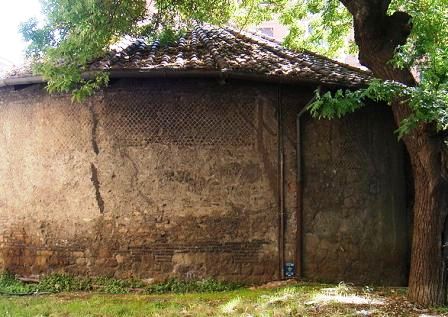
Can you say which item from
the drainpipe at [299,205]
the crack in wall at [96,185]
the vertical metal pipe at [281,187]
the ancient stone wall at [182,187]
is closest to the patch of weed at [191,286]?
the ancient stone wall at [182,187]

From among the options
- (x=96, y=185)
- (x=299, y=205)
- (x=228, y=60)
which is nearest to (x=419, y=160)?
(x=299, y=205)

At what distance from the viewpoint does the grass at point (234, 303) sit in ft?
22.3

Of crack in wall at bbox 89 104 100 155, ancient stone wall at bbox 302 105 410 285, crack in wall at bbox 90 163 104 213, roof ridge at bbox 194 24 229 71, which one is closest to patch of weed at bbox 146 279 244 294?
ancient stone wall at bbox 302 105 410 285

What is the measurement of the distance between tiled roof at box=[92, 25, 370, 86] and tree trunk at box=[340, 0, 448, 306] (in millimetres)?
1701

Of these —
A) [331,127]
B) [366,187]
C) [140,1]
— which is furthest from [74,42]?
[366,187]

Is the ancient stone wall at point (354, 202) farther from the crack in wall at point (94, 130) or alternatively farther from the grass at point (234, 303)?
the crack in wall at point (94, 130)

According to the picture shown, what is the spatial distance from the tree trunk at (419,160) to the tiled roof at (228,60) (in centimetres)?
170

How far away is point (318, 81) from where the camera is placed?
29.0 feet

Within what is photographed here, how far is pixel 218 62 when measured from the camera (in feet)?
28.3

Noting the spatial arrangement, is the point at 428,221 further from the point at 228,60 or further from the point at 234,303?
the point at 228,60

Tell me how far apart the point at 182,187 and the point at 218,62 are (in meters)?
2.16

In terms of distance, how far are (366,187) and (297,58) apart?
269 cm

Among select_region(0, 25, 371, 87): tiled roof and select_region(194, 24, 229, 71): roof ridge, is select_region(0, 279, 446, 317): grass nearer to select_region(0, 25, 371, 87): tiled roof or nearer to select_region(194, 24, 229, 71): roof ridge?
select_region(0, 25, 371, 87): tiled roof

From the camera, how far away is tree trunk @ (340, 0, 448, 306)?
278 inches
